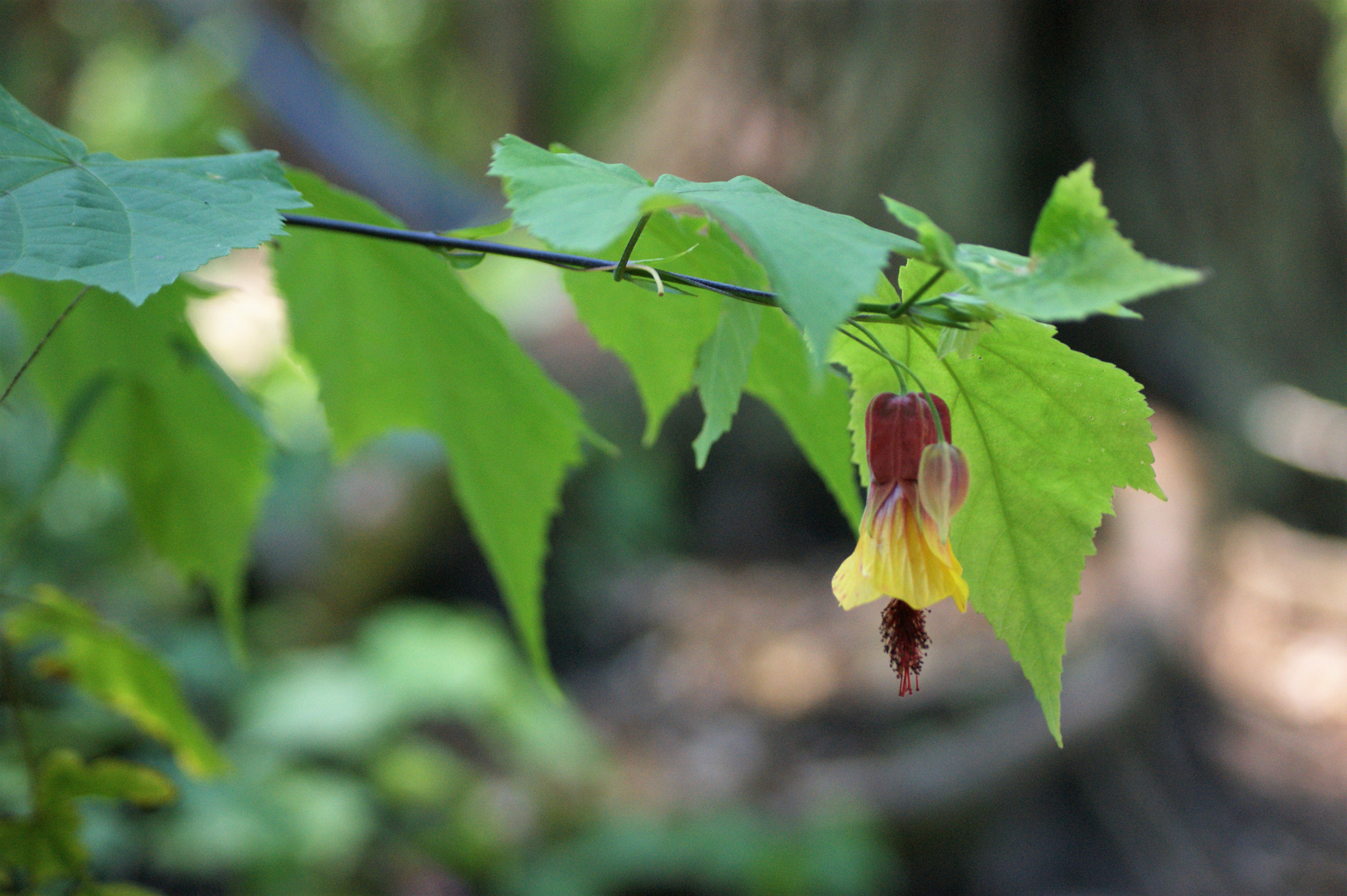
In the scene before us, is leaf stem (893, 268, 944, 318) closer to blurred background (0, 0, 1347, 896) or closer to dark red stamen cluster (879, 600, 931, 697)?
dark red stamen cluster (879, 600, 931, 697)

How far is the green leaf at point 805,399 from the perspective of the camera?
530 millimetres

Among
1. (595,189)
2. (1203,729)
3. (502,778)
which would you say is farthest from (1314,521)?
(595,189)

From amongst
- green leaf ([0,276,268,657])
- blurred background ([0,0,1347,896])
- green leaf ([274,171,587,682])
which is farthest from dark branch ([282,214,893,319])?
blurred background ([0,0,1347,896])

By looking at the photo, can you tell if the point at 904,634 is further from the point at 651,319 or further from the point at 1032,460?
the point at 651,319

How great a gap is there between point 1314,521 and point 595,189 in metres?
3.36

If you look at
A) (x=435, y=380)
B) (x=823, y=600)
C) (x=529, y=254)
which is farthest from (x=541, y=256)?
(x=823, y=600)

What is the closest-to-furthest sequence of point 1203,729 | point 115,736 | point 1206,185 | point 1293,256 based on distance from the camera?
1. point 115,736
2. point 1203,729
3. point 1206,185
4. point 1293,256

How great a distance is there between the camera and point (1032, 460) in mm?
403

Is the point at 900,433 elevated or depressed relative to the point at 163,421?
depressed

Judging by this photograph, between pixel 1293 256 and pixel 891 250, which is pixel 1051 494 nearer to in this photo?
pixel 891 250

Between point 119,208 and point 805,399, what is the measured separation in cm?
37

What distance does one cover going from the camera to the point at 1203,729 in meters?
2.28

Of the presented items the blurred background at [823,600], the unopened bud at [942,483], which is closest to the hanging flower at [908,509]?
the unopened bud at [942,483]

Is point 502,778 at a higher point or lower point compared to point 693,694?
lower
